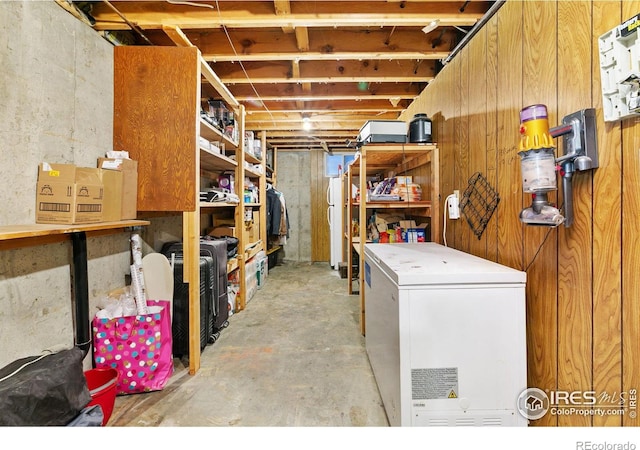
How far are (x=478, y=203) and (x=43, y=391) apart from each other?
7.48ft

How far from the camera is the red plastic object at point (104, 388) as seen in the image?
4.55ft

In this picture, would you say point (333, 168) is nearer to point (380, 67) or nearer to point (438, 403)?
point (380, 67)

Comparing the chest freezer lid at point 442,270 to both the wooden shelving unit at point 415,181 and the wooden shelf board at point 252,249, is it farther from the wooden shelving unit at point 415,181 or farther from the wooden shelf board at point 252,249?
the wooden shelf board at point 252,249

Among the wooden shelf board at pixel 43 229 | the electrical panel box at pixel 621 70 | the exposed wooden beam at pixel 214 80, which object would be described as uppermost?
the exposed wooden beam at pixel 214 80

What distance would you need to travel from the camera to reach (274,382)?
1.79m

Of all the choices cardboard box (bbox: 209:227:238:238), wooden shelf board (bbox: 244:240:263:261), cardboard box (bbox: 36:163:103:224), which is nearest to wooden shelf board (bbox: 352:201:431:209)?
cardboard box (bbox: 209:227:238:238)

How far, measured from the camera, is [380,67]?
2.64 meters

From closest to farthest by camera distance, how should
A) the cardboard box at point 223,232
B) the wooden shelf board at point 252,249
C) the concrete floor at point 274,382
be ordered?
the concrete floor at point 274,382 < the cardboard box at point 223,232 < the wooden shelf board at point 252,249

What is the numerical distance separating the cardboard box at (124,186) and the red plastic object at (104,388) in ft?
2.97

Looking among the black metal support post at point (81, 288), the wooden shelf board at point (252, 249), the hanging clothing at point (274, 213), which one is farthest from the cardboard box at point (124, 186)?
the hanging clothing at point (274, 213)

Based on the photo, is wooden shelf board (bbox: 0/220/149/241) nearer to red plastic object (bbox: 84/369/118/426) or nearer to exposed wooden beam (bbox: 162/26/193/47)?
red plastic object (bbox: 84/369/118/426)

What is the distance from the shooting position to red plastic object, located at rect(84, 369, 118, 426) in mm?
1387

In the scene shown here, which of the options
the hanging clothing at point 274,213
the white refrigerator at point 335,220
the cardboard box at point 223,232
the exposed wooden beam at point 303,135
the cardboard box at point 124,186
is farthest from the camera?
the white refrigerator at point 335,220

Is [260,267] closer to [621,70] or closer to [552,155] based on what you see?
[552,155]
